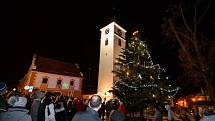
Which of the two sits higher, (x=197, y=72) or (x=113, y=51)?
(x=113, y=51)

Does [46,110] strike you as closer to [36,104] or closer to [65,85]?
[36,104]

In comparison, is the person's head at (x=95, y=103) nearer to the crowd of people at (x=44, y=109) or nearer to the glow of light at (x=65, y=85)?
the crowd of people at (x=44, y=109)

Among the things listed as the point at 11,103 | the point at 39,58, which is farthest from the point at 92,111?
the point at 39,58

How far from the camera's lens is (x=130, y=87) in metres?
20.6

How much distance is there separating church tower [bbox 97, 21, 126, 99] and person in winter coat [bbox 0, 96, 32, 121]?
30455 millimetres

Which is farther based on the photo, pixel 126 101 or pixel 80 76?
→ pixel 80 76

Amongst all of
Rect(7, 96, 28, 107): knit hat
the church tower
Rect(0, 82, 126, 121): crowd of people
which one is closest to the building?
the church tower

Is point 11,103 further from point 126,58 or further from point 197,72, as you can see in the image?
point 126,58

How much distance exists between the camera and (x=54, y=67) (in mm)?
39375

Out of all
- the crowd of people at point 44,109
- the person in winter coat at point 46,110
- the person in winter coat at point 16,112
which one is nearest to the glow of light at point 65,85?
the crowd of people at point 44,109

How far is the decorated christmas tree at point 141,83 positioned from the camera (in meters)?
19.8

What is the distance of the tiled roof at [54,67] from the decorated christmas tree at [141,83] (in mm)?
18586

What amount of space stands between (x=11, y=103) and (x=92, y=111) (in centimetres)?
143

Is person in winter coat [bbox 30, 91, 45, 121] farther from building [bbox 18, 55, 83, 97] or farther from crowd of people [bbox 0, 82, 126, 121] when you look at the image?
building [bbox 18, 55, 83, 97]
